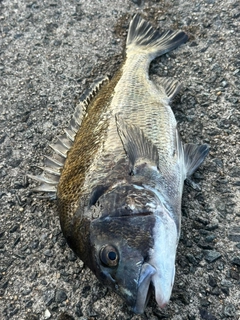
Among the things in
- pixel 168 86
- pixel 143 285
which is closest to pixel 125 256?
pixel 143 285

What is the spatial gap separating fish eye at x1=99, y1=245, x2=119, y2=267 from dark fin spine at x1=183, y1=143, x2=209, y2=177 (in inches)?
42.8

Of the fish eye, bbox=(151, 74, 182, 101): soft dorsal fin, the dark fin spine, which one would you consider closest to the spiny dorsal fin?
bbox=(151, 74, 182, 101): soft dorsal fin

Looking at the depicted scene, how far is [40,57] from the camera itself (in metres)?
4.30

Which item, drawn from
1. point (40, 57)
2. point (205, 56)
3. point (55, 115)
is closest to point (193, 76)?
point (205, 56)

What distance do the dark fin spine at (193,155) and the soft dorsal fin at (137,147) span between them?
0.44 metres

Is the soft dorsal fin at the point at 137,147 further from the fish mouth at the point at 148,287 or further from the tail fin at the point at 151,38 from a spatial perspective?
the tail fin at the point at 151,38

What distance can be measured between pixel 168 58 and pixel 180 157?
1.49 metres

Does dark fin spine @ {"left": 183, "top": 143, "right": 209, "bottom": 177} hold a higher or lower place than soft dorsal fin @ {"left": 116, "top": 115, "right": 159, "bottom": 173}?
lower

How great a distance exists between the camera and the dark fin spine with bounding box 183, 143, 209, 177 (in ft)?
10.3

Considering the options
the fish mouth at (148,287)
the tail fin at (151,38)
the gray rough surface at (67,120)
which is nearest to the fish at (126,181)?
the fish mouth at (148,287)

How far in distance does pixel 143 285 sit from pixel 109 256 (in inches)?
10.5

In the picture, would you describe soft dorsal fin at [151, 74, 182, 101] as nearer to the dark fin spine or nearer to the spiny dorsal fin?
the spiny dorsal fin

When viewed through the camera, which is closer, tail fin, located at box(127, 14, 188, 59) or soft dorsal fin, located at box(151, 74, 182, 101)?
soft dorsal fin, located at box(151, 74, 182, 101)

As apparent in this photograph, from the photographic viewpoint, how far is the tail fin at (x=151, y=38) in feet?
13.3
